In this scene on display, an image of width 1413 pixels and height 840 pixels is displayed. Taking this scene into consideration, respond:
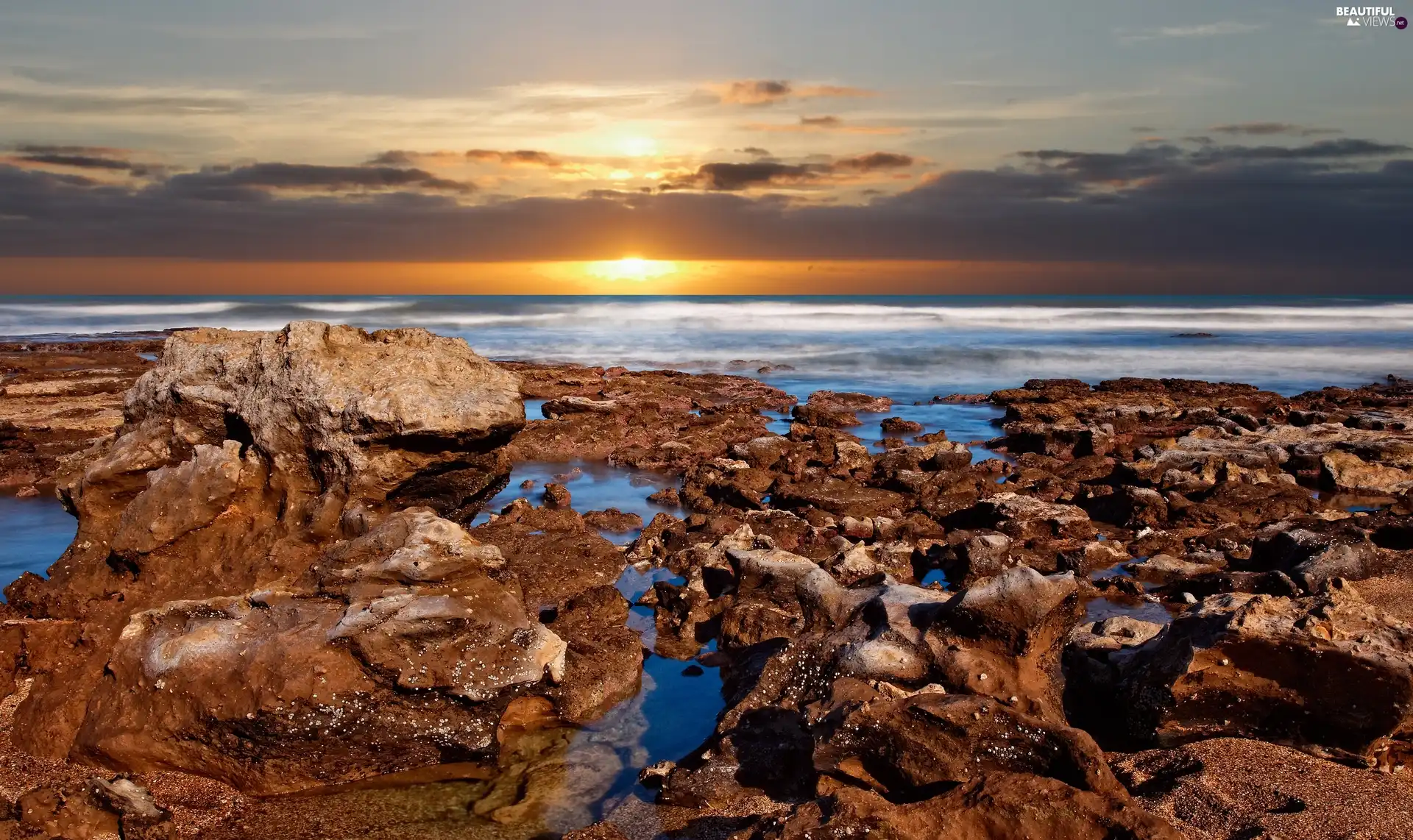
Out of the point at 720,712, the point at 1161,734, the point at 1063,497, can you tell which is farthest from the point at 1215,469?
the point at 720,712

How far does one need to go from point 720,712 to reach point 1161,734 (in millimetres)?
3007

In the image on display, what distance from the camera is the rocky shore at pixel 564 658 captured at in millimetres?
5289

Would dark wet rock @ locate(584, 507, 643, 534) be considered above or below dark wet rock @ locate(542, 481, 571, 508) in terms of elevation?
below

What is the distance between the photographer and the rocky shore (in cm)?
529

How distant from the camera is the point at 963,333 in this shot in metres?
64.9

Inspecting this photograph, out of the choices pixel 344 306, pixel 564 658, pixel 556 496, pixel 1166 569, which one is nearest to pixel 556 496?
pixel 556 496

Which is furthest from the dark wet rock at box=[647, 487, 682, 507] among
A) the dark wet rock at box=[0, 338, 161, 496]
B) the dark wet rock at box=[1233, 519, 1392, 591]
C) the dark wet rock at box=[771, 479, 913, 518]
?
the dark wet rock at box=[1233, 519, 1392, 591]

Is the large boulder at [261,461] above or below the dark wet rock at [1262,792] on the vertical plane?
above

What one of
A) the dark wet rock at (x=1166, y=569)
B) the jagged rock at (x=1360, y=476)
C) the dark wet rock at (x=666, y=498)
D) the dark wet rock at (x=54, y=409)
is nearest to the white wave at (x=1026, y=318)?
the dark wet rock at (x=54, y=409)

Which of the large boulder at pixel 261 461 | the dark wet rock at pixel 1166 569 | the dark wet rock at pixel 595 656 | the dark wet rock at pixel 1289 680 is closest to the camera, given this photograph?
the dark wet rock at pixel 1289 680

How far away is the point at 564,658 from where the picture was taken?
7.18 metres

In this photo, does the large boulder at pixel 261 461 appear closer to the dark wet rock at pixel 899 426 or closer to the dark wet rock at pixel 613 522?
the dark wet rock at pixel 613 522

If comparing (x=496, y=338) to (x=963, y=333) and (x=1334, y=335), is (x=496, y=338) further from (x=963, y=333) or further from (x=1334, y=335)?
(x=1334, y=335)

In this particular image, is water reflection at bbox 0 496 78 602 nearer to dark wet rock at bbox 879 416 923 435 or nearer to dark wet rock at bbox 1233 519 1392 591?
dark wet rock at bbox 1233 519 1392 591
